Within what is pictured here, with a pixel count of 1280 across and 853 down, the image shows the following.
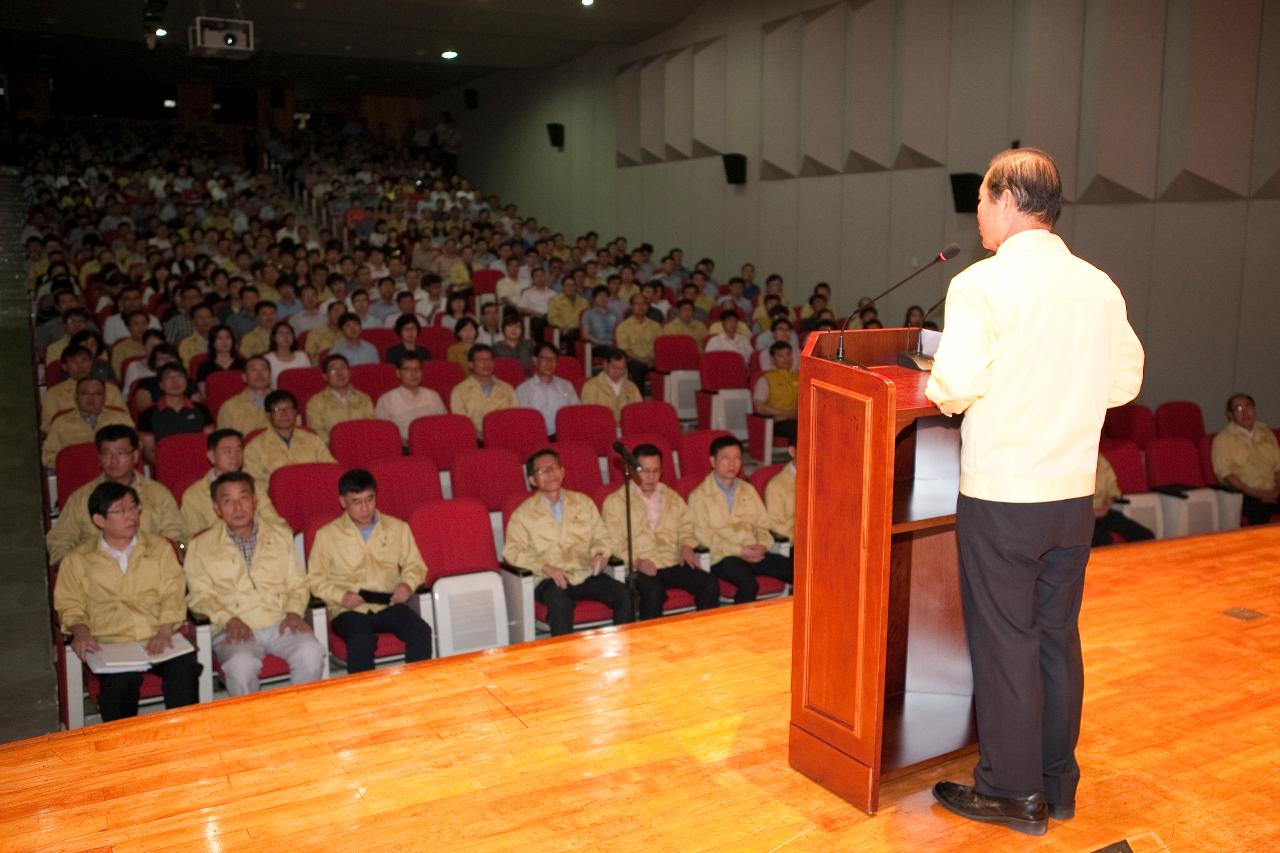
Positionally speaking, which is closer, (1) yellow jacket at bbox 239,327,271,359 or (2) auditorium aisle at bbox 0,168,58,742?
(2) auditorium aisle at bbox 0,168,58,742

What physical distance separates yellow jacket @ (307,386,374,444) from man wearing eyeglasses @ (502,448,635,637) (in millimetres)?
1839

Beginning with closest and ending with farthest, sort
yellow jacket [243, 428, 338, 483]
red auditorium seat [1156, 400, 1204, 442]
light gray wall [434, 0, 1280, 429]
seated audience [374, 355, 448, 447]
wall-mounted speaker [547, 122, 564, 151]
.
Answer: yellow jacket [243, 428, 338, 483] < seated audience [374, 355, 448, 447] < red auditorium seat [1156, 400, 1204, 442] < light gray wall [434, 0, 1280, 429] < wall-mounted speaker [547, 122, 564, 151]

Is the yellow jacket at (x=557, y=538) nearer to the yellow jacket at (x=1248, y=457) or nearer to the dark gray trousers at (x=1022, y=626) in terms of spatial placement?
the dark gray trousers at (x=1022, y=626)

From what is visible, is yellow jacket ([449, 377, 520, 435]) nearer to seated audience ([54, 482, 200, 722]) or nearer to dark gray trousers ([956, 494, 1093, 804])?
seated audience ([54, 482, 200, 722])

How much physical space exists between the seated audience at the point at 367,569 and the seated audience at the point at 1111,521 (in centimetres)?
312

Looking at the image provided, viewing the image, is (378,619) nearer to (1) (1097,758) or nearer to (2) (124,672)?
(2) (124,672)

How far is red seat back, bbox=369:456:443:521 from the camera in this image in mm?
4246

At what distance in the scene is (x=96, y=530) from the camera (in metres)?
3.75

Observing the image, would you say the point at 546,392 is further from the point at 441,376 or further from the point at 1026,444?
the point at 1026,444

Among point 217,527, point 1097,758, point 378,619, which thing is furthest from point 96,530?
point 1097,758

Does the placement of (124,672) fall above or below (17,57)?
below

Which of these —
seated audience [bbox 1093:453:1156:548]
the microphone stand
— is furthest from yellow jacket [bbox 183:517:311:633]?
seated audience [bbox 1093:453:1156:548]

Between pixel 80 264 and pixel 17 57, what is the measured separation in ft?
26.2

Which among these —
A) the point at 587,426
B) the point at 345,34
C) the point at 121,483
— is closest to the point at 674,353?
the point at 587,426
